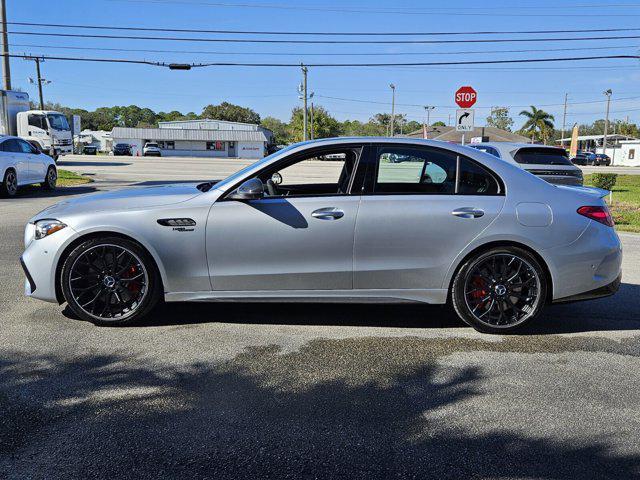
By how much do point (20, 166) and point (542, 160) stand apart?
13.8 metres

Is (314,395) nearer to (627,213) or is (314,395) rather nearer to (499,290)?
(499,290)

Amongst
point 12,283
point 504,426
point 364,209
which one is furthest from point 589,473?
point 12,283

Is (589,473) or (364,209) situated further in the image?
(364,209)

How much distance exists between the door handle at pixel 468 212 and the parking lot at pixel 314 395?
1026mm

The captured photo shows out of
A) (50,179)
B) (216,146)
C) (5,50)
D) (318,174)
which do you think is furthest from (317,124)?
(318,174)

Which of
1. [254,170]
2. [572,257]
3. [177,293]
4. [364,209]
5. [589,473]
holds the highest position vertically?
[254,170]

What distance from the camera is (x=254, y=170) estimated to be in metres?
4.75

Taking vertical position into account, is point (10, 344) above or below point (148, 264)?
below

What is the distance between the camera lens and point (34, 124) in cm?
3123

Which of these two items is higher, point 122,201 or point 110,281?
point 122,201

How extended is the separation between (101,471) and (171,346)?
1.69 meters

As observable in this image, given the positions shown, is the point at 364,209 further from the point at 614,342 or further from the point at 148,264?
the point at 614,342

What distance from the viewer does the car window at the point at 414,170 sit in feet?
15.6

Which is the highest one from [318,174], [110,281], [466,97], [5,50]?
[5,50]
